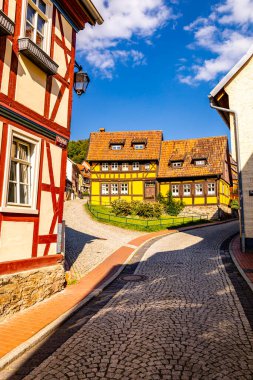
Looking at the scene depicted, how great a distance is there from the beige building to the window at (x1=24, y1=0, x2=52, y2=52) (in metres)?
8.72

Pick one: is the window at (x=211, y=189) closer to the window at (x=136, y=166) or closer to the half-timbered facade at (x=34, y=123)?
the window at (x=136, y=166)

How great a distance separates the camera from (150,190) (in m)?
33.6

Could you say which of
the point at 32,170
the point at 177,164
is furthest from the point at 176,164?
the point at 32,170

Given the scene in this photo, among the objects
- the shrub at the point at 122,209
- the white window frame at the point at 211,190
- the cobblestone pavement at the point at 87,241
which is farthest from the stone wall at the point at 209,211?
the cobblestone pavement at the point at 87,241

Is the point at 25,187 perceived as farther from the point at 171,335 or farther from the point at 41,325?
the point at 171,335

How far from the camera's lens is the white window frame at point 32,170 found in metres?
5.86

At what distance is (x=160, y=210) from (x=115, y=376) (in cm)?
2498

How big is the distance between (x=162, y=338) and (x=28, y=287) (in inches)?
123

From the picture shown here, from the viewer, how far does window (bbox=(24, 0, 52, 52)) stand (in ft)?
22.2

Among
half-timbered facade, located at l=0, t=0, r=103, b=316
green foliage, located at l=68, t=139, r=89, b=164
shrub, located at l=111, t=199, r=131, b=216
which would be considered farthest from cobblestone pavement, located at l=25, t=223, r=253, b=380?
green foliage, located at l=68, t=139, r=89, b=164

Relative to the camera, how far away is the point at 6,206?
587cm

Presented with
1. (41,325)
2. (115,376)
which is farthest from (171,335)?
(41,325)

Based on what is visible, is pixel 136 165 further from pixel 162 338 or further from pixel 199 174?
pixel 162 338

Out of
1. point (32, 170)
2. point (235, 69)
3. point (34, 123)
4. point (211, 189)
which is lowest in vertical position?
point (32, 170)
